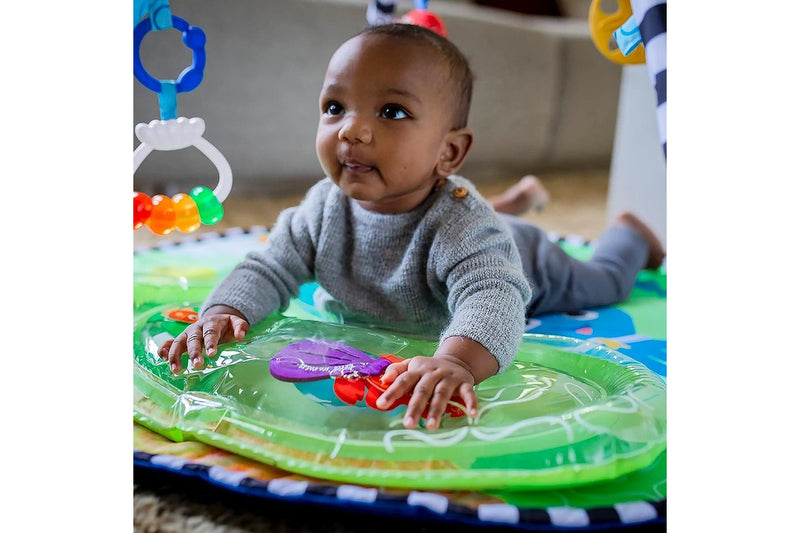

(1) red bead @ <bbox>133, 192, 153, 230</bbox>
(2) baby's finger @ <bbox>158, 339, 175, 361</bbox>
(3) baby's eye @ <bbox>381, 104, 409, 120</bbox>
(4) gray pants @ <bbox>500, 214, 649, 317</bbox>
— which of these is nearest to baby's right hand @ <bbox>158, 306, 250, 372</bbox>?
(2) baby's finger @ <bbox>158, 339, 175, 361</bbox>

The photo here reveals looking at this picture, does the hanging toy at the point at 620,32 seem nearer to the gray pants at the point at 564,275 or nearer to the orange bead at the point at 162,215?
the gray pants at the point at 564,275

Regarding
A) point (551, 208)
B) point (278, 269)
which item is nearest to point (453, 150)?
point (278, 269)

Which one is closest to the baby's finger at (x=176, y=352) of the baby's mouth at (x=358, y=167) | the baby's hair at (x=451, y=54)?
the baby's mouth at (x=358, y=167)

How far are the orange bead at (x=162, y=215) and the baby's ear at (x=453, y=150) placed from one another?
0.81 feet

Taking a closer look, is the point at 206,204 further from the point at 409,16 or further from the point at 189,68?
the point at 409,16

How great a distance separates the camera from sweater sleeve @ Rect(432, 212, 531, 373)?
616 millimetres

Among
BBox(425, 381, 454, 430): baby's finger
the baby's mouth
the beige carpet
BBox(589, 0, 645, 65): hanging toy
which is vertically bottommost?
the beige carpet

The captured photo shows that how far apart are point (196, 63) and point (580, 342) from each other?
402mm

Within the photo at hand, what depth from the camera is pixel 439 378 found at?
0.55 m

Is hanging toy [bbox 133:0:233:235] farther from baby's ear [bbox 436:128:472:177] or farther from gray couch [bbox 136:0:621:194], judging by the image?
baby's ear [bbox 436:128:472:177]

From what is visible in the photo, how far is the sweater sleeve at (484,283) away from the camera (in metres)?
0.62

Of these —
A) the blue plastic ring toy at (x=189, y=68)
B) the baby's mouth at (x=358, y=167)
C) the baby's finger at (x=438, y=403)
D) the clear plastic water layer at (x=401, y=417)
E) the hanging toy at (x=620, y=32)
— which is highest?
the hanging toy at (x=620, y=32)

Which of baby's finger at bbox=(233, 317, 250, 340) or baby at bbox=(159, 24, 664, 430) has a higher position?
baby at bbox=(159, 24, 664, 430)

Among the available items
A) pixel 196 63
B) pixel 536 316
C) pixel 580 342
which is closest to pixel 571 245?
pixel 536 316
